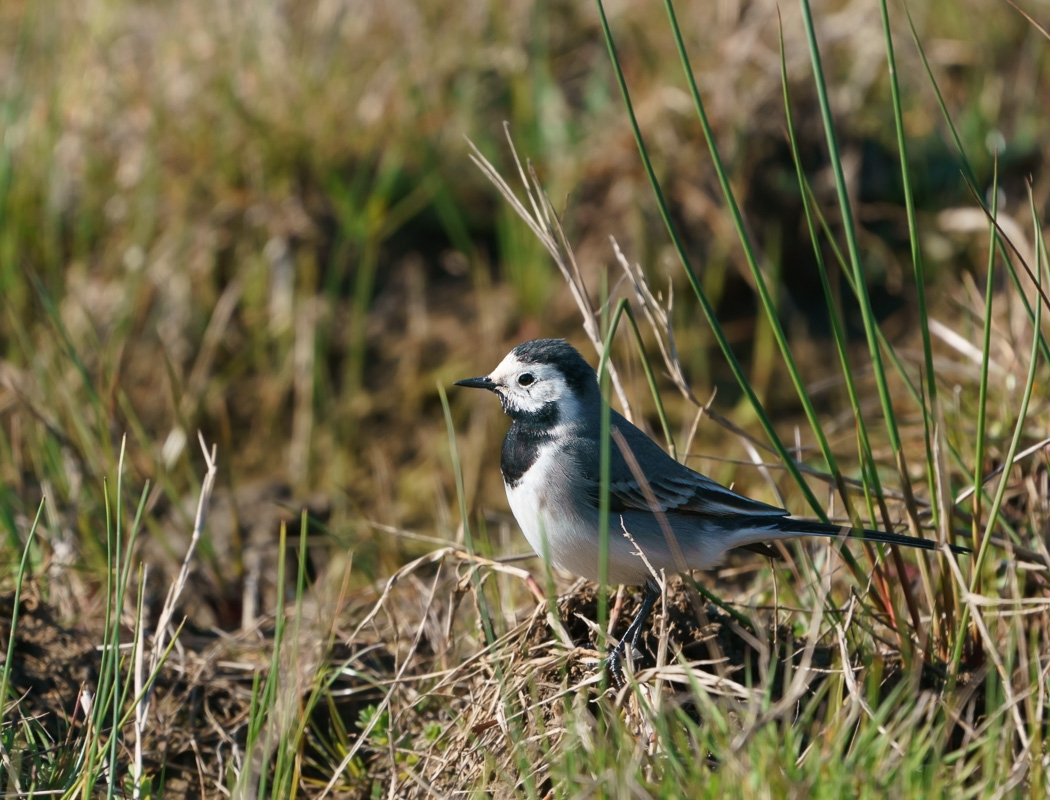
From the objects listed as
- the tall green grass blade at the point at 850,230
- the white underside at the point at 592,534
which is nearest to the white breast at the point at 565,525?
the white underside at the point at 592,534

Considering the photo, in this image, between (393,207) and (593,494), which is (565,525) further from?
(393,207)

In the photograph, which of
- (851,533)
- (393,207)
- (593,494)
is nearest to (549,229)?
(593,494)

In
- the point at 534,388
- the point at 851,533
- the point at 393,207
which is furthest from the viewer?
the point at 393,207

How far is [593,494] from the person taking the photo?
3.44 m

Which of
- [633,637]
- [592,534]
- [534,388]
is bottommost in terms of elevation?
[633,637]

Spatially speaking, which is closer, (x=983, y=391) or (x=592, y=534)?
(x=983, y=391)

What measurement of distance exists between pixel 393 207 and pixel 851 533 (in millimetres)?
4071

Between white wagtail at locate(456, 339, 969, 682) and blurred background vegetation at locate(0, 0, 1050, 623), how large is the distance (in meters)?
1.93

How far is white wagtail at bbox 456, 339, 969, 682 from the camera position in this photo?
129 inches

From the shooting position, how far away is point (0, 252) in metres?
5.67

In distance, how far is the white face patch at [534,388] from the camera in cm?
367

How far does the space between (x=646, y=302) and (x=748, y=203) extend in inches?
121

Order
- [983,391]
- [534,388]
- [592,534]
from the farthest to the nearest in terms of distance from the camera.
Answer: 1. [534,388]
2. [592,534]
3. [983,391]

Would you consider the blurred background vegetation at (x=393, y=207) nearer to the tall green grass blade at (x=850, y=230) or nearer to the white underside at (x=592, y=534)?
the white underside at (x=592, y=534)
